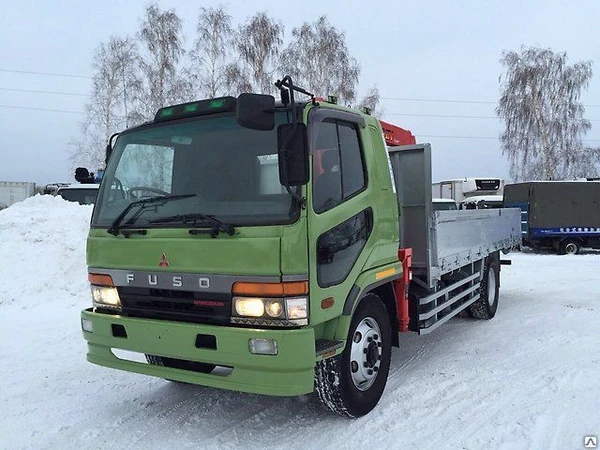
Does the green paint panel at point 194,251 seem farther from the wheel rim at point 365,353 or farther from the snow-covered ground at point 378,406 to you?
the snow-covered ground at point 378,406

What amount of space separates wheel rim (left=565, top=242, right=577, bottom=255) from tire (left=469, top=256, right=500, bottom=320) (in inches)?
513

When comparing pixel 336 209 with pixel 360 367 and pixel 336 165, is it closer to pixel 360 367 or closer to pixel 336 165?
pixel 336 165

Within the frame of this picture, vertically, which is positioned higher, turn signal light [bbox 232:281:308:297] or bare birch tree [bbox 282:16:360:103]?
bare birch tree [bbox 282:16:360:103]

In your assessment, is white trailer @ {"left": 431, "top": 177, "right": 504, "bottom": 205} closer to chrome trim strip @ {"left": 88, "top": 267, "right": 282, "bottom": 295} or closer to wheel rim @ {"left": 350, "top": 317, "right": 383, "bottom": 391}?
wheel rim @ {"left": 350, "top": 317, "right": 383, "bottom": 391}

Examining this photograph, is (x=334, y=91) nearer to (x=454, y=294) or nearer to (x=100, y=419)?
(x=454, y=294)

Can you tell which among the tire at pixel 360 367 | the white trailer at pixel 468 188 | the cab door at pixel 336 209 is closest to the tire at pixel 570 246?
the white trailer at pixel 468 188

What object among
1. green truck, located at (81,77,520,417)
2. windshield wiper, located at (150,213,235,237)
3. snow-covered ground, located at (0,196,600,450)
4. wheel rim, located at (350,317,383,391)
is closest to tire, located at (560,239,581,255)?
snow-covered ground, located at (0,196,600,450)

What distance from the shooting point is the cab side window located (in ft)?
11.8

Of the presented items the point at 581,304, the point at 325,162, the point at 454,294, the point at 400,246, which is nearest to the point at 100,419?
the point at 325,162

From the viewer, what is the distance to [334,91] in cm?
2672

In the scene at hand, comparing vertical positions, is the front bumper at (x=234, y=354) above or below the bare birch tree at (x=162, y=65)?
below

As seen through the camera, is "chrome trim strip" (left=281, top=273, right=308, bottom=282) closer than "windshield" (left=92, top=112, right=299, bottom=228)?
Yes

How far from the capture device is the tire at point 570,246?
19.0 m

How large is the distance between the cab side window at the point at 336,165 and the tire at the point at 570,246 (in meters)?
17.6
